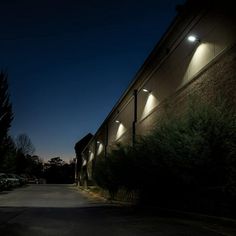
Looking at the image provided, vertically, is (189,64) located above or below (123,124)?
below

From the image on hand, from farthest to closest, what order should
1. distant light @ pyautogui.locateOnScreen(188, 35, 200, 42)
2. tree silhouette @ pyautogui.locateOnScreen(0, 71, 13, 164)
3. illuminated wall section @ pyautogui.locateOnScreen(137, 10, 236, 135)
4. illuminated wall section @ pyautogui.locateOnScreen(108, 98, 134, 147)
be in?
tree silhouette @ pyautogui.locateOnScreen(0, 71, 13, 164), illuminated wall section @ pyautogui.locateOnScreen(108, 98, 134, 147), distant light @ pyautogui.locateOnScreen(188, 35, 200, 42), illuminated wall section @ pyautogui.locateOnScreen(137, 10, 236, 135)

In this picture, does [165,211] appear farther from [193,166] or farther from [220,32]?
[220,32]

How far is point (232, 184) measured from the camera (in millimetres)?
10531

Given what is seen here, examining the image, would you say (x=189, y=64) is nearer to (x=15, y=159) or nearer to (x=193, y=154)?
(x=193, y=154)

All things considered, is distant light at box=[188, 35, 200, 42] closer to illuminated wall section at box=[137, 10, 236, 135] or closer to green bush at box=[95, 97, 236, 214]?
illuminated wall section at box=[137, 10, 236, 135]

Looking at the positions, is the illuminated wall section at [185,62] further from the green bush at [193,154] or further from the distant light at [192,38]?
the green bush at [193,154]

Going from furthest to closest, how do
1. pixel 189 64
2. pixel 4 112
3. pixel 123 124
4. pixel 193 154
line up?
pixel 4 112 → pixel 123 124 → pixel 189 64 → pixel 193 154

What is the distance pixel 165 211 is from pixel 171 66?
8.87m

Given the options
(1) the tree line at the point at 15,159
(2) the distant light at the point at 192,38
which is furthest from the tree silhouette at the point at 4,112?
(2) the distant light at the point at 192,38

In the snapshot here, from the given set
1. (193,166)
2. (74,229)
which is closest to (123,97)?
(193,166)

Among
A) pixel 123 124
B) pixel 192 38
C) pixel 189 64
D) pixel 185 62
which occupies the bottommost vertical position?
pixel 189 64

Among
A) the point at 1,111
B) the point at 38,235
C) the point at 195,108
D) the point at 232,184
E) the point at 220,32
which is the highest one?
the point at 1,111

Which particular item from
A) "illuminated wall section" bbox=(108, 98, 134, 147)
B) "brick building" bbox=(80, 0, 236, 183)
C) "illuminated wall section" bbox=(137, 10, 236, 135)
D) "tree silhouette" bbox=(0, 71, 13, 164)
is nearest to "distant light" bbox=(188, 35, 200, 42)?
"brick building" bbox=(80, 0, 236, 183)

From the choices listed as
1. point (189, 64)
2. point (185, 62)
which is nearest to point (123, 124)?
point (185, 62)
